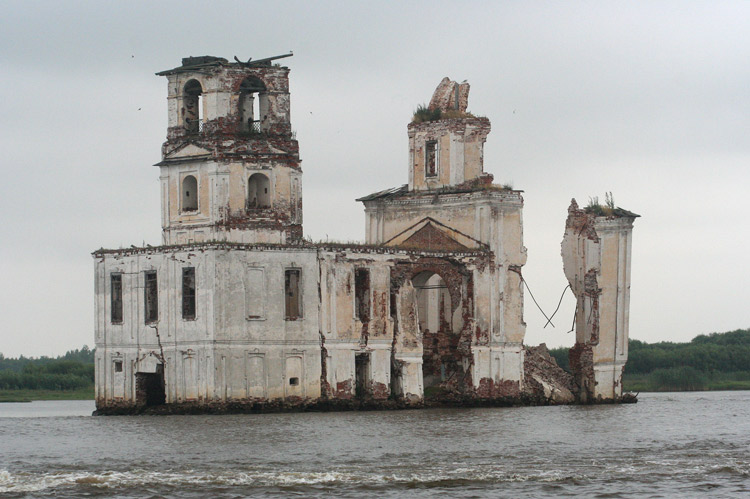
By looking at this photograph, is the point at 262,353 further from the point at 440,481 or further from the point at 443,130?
the point at 440,481

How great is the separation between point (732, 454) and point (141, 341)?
18144 millimetres

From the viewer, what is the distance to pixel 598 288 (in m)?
55.2

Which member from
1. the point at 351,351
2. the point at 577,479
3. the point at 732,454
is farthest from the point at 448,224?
the point at 577,479

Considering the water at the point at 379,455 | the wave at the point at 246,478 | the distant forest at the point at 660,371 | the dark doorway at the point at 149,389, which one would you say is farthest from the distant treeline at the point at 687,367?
the wave at the point at 246,478

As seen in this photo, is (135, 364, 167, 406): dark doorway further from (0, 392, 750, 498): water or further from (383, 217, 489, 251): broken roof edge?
(383, 217, 489, 251): broken roof edge

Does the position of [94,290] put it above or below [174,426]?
above

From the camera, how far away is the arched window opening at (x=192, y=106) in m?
49.4

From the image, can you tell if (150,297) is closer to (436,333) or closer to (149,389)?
(149,389)

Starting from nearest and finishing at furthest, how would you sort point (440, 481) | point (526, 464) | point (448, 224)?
point (440, 481), point (526, 464), point (448, 224)

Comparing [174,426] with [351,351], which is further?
[351,351]

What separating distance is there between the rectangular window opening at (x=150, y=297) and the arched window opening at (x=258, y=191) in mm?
3604

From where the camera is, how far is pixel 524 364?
54188mm

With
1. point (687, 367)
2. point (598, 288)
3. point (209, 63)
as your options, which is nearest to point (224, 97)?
point (209, 63)

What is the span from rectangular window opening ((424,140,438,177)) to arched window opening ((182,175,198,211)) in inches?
352
